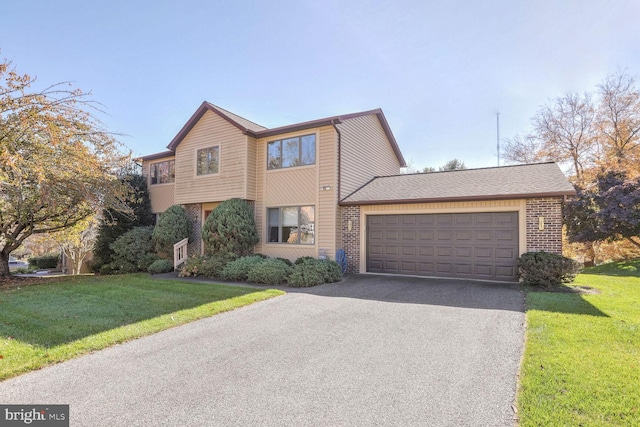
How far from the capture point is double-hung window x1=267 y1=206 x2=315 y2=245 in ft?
40.7

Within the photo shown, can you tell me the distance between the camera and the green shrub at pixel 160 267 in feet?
41.7

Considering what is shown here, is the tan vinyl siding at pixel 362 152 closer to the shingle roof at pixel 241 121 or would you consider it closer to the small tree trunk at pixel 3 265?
the shingle roof at pixel 241 121

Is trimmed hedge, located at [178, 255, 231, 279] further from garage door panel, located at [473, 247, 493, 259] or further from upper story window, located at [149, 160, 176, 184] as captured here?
garage door panel, located at [473, 247, 493, 259]

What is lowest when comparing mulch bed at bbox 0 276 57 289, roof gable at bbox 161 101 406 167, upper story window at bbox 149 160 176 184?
mulch bed at bbox 0 276 57 289

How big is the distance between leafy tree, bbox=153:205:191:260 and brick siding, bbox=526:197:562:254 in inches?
486

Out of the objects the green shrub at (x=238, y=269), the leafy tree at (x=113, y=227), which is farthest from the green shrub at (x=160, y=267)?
the green shrub at (x=238, y=269)

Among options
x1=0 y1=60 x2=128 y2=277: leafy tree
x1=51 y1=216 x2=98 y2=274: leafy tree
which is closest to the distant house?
x1=0 y1=60 x2=128 y2=277: leafy tree

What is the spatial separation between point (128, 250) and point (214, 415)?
1288cm

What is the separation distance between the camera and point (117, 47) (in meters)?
10.8

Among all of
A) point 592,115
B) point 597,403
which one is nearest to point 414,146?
point 592,115

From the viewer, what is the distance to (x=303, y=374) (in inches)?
150

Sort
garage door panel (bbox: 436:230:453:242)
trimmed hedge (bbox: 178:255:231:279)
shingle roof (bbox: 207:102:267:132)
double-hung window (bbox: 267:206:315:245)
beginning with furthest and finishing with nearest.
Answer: shingle roof (bbox: 207:102:267:132)
double-hung window (bbox: 267:206:315:245)
trimmed hedge (bbox: 178:255:231:279)
garage door panel (bbox: 436:230:453:242)

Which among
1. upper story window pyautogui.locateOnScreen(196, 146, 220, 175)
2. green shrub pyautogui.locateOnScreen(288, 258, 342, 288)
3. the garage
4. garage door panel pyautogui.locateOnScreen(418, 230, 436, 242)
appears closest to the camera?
the garage

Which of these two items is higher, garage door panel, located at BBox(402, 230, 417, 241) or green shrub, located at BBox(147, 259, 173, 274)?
garage door panel, located at BBox(402, 230, 417, 241)
